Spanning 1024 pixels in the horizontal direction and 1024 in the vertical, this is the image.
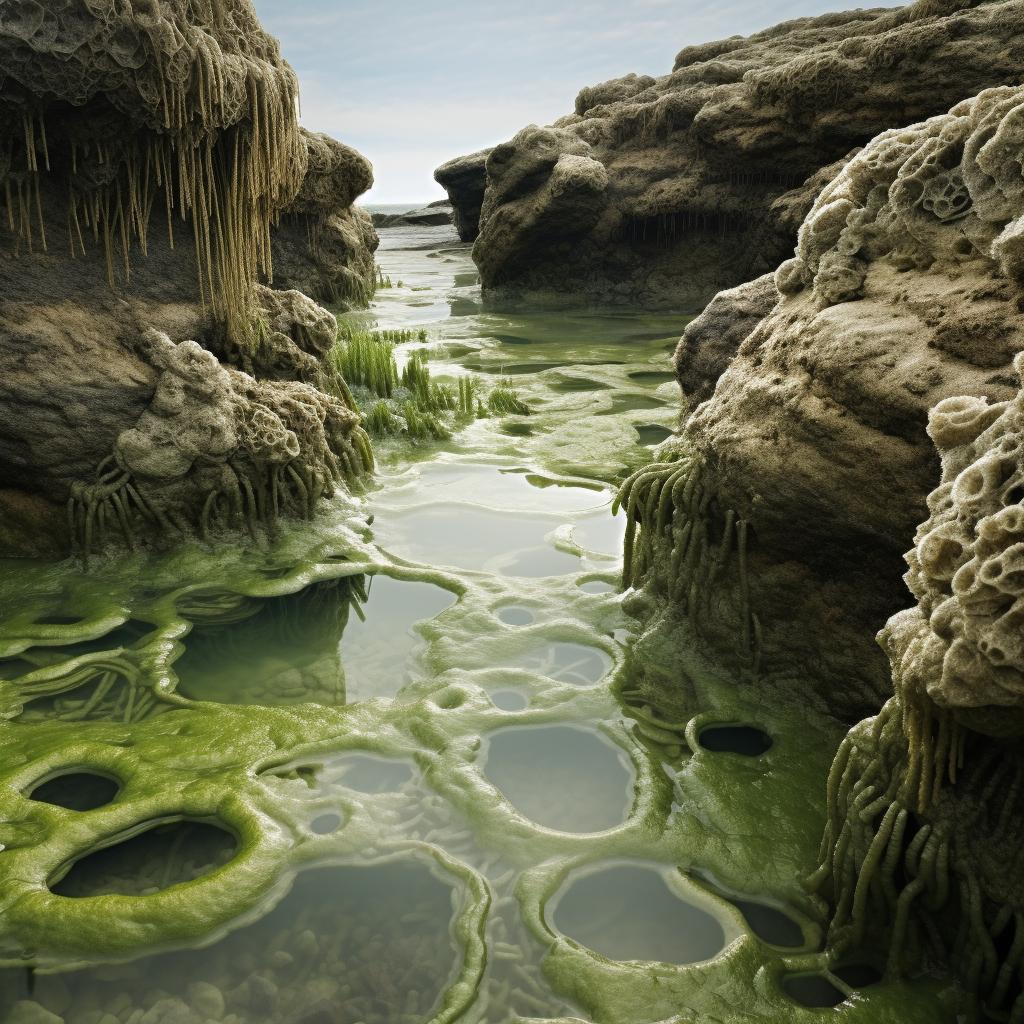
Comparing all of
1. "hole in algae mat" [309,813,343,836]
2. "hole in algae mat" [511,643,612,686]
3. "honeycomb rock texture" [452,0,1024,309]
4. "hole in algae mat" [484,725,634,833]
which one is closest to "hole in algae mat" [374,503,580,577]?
"hole in algae mat" [511,643,612,686]

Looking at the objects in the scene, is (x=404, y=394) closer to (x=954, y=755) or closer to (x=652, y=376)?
(x=652, y=376)

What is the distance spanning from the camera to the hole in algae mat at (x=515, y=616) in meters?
3.71

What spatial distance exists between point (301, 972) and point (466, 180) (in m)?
21.0

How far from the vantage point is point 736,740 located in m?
2.89

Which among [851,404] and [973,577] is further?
[851,404]

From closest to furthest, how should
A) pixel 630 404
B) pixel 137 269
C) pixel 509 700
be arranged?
pixel 509 700 < pixel 137 269 < pixel 630 404

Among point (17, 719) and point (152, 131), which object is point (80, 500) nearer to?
point (17, 719)

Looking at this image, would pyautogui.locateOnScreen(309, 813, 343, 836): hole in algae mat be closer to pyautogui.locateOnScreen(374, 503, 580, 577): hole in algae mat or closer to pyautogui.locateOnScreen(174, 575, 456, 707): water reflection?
pyautogui.locateOnScreen(174, 575, 456, 707): water reflection

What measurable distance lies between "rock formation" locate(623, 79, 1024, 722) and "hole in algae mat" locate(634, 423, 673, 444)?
2.70 metres

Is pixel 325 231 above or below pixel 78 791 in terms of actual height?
above

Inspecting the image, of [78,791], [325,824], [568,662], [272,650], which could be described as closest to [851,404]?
[568,662]

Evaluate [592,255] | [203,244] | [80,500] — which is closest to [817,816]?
[80,500]

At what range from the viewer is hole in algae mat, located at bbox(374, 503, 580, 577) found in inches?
169

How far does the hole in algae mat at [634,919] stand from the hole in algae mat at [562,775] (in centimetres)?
21
